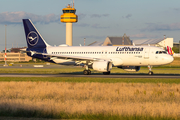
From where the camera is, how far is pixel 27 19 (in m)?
44.5

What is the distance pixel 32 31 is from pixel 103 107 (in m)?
33.8

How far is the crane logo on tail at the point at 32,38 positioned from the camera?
44.2 metres

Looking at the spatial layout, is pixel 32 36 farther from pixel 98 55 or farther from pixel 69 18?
pixel 69 18

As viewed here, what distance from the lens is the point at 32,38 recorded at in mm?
44250

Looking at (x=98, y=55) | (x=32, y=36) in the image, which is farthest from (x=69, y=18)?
(x=98, y=55)

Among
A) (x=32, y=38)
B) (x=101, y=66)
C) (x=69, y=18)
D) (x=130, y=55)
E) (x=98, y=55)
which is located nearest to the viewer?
(x=101, y=66)

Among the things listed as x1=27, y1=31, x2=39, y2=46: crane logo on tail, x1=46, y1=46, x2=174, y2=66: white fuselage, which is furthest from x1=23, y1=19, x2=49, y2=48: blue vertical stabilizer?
x1=46, y1=46, x2=174, y2=66: white fuselage

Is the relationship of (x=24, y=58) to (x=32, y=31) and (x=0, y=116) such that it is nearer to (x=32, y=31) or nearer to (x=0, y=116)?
(x=32, y=31)

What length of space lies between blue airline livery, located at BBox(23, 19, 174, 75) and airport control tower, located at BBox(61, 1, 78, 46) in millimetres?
94977

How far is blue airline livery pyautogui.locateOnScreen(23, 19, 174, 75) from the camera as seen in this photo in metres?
37.8

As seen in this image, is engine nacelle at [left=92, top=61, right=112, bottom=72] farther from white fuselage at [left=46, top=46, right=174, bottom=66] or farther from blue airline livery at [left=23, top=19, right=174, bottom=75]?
white fuselage at [left=46, top=46, right=174, bottom=66]

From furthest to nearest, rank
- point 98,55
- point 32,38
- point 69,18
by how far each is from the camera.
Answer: point 69,18, point 32,38, point 98,55

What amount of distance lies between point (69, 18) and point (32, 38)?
96959 millimetres

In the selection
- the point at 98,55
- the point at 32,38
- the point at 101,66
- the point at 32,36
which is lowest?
the point at 101,66
